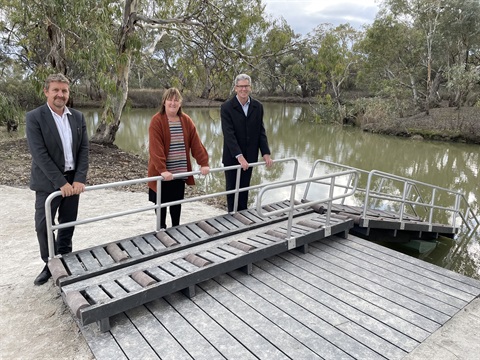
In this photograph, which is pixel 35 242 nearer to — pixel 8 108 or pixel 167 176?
pixel 167 176

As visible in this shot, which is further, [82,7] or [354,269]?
[82,7]

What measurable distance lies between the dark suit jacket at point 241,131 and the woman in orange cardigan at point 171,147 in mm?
430

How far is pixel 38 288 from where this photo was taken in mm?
3602

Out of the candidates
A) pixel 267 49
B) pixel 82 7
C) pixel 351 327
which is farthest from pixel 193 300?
pixel 267 49

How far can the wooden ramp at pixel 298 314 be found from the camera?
2697mm

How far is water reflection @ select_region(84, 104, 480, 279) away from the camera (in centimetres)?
758

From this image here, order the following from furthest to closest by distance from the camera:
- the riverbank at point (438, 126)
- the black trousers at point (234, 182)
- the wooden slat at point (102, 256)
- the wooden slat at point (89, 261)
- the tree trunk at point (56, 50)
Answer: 1. the riverbank at point (438, 126)
2. the tree trunk at point (56, 50)
3. the black trousers at point (234, 182)
4. the wooden slat at point (102, 256)
5. the wooden slat at point (89, 261)

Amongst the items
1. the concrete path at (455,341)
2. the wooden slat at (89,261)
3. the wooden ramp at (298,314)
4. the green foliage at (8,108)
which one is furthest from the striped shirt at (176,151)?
the green foliage at (8,108)

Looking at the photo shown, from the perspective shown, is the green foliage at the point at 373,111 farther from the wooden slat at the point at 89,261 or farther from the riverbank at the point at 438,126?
the wooden slat at the point at 89,261

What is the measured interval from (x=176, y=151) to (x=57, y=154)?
4.13 feet

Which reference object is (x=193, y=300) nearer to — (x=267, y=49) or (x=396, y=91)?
(x=267, y=49)

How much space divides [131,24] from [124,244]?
8595 mm

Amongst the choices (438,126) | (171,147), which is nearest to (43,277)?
(171,147)

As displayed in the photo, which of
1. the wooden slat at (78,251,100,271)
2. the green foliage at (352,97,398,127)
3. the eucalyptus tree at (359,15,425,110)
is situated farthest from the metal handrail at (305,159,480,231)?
the eucalyptus tree at (359,15,425,110)
